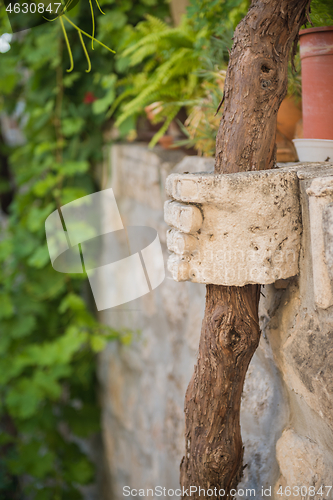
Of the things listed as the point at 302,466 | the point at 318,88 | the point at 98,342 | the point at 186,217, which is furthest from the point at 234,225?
the point at 98,342

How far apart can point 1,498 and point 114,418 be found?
37.5 inches

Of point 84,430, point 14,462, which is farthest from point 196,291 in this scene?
point 14,462

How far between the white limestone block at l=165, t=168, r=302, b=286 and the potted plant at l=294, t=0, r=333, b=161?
5.6 inches

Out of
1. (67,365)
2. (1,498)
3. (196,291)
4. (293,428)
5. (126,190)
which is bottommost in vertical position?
(1,498)

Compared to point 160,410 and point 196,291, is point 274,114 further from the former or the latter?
point 160,410

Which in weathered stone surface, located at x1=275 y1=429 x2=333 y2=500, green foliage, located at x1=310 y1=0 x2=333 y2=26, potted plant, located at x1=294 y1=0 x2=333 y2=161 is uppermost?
green foliage, located at x1=310 y1=0 x2=333 y2=26

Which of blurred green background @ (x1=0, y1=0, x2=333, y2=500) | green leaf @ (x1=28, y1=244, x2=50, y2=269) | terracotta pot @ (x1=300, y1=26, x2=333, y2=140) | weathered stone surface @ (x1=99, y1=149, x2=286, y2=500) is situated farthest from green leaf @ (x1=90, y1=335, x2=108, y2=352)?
terracotta pot @ (x1=300, y1=26, x2=333, y2=140)

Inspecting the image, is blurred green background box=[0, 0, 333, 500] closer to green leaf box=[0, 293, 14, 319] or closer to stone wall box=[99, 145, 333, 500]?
green leaf box=[0, 293, 14, 319]

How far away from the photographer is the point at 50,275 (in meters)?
1.81

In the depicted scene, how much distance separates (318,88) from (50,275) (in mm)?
1455

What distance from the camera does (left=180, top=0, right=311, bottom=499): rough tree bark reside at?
1.90ft

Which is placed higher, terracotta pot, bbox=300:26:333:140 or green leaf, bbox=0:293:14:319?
terracotta pot, bbox=300:26:333:140

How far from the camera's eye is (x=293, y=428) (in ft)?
2.31

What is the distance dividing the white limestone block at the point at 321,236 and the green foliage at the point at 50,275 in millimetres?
1189
